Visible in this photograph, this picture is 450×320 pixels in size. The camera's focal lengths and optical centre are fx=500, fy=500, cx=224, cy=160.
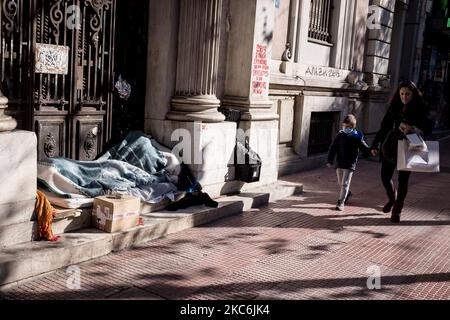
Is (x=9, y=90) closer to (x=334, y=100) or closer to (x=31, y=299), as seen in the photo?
(x=31, y=299)

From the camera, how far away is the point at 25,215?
4965 millimetres

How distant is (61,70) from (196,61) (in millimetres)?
1998

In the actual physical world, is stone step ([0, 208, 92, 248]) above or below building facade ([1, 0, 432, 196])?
below

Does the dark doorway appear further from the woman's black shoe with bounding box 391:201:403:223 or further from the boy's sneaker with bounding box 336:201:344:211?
the woman's black shoe with bounding box 391:201:403:223

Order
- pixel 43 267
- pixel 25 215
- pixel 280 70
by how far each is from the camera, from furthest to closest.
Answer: pixel 280 70
pixel 25 215
pixel 43 267

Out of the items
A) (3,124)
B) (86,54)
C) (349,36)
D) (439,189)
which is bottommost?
(439,189)

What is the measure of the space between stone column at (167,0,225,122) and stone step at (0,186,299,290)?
1.44 meters

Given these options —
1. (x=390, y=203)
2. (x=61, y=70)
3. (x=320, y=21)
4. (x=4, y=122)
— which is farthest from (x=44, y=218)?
(x=320, y=21)

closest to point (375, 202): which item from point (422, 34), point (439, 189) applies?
point (439, 189)

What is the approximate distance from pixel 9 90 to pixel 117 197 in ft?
5.78

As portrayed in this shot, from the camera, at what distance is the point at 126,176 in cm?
653

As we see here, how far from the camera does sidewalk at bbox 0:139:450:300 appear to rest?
460cm

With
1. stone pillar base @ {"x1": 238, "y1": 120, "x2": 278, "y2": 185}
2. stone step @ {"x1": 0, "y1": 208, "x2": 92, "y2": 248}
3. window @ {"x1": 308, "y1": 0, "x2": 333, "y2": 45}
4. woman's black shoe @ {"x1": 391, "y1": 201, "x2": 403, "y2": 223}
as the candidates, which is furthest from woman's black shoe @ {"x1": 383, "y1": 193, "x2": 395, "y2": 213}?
window @ {"x1": 308, "y1": 0, "x2": 333, "y2": 45}

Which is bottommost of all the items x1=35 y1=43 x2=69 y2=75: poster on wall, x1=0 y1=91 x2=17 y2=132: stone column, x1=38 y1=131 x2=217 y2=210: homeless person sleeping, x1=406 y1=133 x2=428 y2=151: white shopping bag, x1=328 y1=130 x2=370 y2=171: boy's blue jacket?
x1=38 y1=131 x2=217 y2=210: homeless person sleeping
